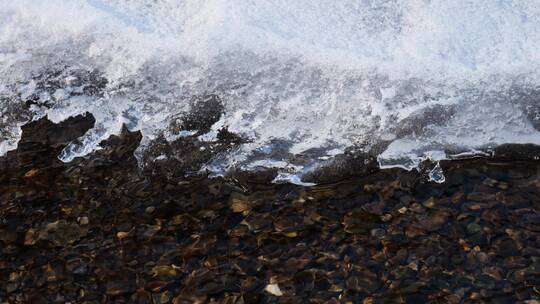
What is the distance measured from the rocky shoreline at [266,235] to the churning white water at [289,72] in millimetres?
342

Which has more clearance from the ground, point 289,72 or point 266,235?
point 289,72

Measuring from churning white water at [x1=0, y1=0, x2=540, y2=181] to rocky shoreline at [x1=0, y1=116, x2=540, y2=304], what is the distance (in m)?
0.34

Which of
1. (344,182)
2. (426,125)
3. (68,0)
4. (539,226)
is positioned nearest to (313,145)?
(344,182)

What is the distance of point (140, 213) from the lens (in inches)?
228

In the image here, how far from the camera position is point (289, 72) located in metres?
6.91

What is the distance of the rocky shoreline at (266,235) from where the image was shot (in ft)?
16.8

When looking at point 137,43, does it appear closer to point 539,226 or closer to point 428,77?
point 428,77

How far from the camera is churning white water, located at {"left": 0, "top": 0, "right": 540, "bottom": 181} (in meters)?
6.39

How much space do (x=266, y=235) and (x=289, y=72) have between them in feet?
6.75

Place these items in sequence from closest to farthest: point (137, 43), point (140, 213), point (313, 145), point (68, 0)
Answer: point (140, 213), point (313, 145), point (137, 43), point (68, 0)

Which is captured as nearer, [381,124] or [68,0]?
[381,124]

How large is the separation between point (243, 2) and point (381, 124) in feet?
7.32

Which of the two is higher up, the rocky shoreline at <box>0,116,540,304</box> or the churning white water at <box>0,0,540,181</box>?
the churning white water at <box>0,0,540,181</box>

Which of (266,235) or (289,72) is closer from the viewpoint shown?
(266,235)
